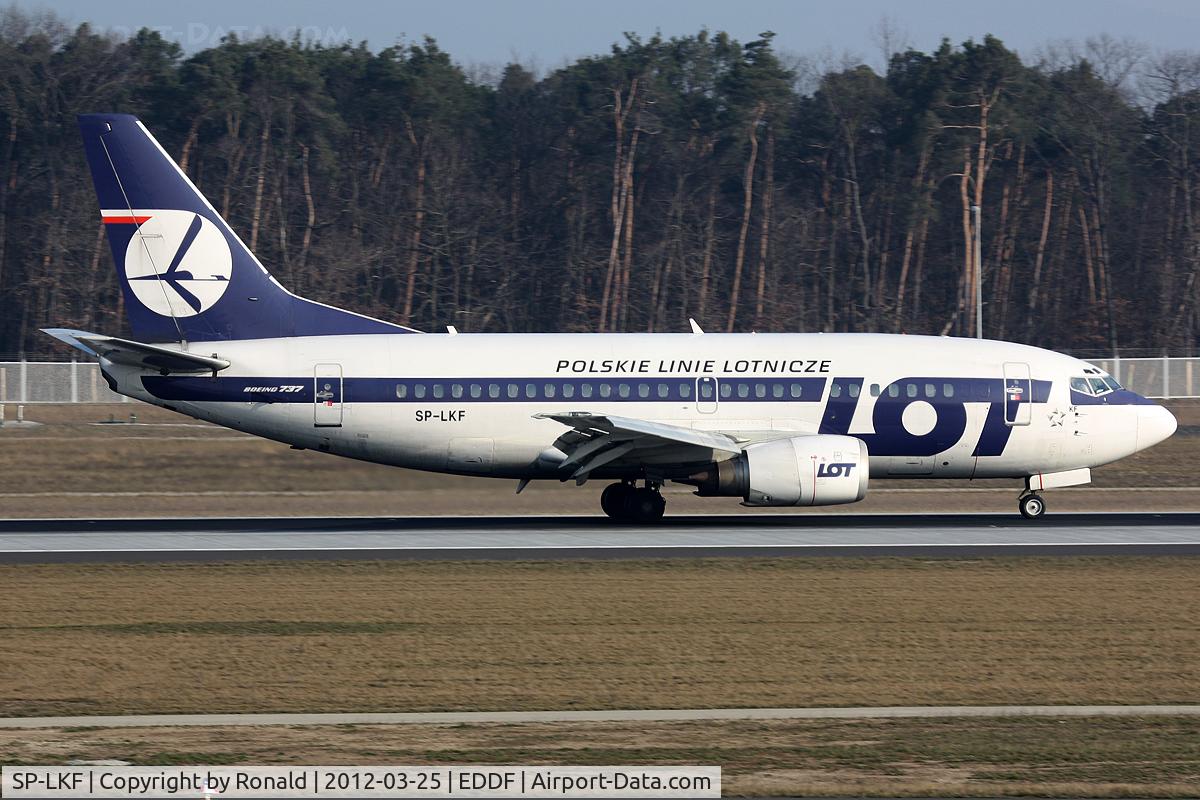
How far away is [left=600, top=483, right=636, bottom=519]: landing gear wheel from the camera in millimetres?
31016

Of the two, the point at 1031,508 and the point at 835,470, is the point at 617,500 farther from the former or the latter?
the point at 1031,508

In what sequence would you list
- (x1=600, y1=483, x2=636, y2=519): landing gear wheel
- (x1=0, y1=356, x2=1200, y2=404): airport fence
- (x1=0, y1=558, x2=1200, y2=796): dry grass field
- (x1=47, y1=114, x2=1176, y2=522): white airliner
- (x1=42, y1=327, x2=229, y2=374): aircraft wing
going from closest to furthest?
(x1=0, y1=558, x2=1200, y2=796): dry grass field, (x1=42, y1=327, x2=229, y2=374): aircraft wing, (x1=47, y1=114, x2=1176, y2=522): white airliner, (x1=600, y1=483, x2=636, y2=519): landing gear wheel, (x1=0, y1=356, x2=1200, y2=404): airport fence

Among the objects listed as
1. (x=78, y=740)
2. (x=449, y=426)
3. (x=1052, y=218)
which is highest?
(x=1052, y=218)

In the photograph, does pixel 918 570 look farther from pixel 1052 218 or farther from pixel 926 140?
pixel 1052 218

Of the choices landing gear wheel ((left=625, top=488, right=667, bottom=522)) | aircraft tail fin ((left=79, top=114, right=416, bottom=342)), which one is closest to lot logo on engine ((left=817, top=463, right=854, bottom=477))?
landing gear wheel ((left=625, top=488, right=667, bottom=522))

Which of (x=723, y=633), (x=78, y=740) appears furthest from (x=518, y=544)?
(x=78, y=740)

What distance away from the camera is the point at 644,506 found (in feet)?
101

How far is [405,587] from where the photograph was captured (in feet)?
70.8

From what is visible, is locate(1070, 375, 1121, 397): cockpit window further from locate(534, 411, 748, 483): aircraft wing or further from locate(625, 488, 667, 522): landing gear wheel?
locate(625, 488, 667, 522): landing gear wheel

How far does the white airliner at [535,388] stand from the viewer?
29.9 metres

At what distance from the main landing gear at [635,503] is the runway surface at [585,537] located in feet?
1.21

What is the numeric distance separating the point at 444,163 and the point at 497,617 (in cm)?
6333

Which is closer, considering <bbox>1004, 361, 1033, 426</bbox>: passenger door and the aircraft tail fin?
the aircraft tail fin

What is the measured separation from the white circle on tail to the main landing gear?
28.9 feet
